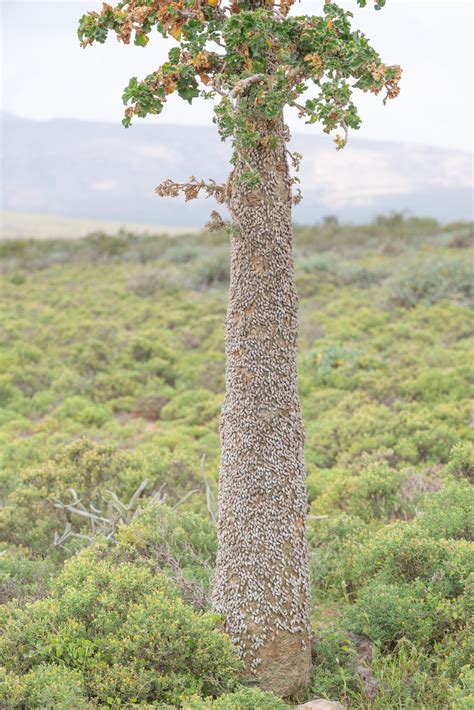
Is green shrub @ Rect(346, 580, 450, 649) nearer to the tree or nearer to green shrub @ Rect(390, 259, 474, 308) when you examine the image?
the tree

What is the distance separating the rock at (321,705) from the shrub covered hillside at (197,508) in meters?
0.20

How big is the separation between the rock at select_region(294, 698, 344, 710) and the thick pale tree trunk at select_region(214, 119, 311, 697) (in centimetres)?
29

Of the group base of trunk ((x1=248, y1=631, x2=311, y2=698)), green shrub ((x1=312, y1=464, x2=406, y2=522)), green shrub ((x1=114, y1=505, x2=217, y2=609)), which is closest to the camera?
base of trunk ((x1=248, y1=631, x2=311, y2=698))

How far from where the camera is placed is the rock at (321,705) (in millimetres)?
3852

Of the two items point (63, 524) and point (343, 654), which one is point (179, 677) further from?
point (63, 524)

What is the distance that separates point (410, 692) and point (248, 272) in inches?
101

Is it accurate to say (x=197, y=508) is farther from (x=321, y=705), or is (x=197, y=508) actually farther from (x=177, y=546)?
(x=321, y=705)

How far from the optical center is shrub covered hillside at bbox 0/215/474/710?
4043mm

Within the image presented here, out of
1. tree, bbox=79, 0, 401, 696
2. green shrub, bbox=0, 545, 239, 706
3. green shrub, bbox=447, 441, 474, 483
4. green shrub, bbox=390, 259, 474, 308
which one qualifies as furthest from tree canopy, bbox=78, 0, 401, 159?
green shrub, bbox=390, 259, 474, 308

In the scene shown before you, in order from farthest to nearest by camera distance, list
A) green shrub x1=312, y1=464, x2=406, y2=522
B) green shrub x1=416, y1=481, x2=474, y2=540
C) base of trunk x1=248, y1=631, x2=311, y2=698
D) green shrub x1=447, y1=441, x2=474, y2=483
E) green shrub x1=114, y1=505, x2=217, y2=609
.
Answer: green shrub x1=312, y1=464, x2=406, y2=522 → green shrub x1=447, y1=441, x2=474, y2=483 → green shrub x1=416, y1=481, x2=474, y2=540 → green shrub x1=114, y1=505, x2=217, y2=609 → base of trunk x1=248, y1=631, x2=311, y2=698

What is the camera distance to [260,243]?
165 inches

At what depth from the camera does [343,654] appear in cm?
451

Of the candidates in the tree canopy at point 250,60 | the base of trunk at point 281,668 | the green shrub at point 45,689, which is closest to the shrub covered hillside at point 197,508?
the green shrub at point 45,689

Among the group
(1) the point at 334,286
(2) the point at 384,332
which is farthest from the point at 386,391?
(1) the point at 334,286
